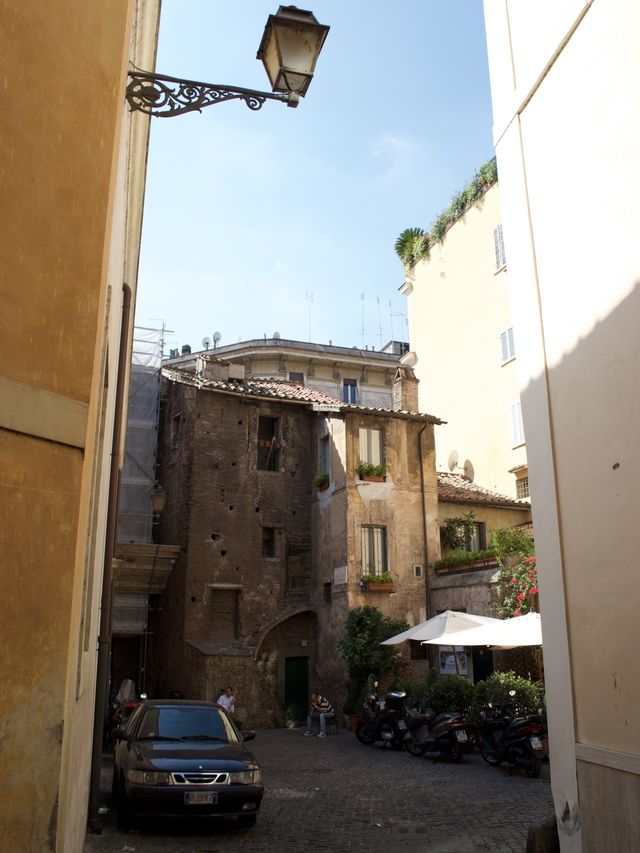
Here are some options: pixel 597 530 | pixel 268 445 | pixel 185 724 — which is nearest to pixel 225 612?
pixel 268 445

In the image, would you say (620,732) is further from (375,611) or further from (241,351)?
(241,351)

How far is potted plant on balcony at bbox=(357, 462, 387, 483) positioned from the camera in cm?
2317

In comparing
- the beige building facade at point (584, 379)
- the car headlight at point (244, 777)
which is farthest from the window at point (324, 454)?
the beige building facade at point (584, 379)

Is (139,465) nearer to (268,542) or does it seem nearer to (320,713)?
(268,542)

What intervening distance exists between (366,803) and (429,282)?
2423 cm

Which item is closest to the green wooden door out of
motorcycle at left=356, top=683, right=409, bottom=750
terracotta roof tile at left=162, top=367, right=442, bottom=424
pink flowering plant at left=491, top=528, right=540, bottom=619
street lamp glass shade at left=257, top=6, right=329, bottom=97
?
motorcycle at left=356, top=683, right=409, bottom=750

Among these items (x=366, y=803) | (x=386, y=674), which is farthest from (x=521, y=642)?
(x=386, y=674)

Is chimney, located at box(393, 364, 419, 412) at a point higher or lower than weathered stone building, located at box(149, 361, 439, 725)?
higher

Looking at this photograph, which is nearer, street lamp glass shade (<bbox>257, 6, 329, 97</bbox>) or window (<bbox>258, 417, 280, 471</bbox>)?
street lamp glass shade (<bbox>257, 6, 329, 97</bbox>)

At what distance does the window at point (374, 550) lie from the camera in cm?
2269

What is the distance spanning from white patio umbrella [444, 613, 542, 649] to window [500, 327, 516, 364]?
12.2 m

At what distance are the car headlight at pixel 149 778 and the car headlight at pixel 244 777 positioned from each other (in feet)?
2.38

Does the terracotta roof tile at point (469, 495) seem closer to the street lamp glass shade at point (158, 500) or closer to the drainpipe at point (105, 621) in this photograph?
the street lamp glass shade at point (158, 500)

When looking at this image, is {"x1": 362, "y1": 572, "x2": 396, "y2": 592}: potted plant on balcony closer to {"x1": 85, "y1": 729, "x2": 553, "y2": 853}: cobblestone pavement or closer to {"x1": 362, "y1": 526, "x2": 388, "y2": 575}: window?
{"x1": 362, "y1": 526, "x2": 388, "y2": 575}: window
